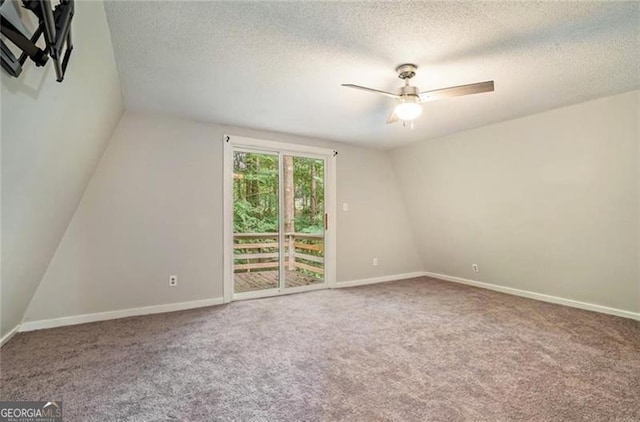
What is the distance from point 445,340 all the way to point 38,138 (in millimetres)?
3260

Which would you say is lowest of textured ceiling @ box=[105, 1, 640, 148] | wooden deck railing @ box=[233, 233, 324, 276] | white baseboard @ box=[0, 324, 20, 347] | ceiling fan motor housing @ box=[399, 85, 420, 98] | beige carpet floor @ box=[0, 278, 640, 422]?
beige carpet floor @ box=[0, 278, 640, 422]

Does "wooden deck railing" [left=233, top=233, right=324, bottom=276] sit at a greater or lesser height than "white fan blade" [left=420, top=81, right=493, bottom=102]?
lesser

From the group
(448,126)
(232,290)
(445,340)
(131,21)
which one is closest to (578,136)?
(448,126)

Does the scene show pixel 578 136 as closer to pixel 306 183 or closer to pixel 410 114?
pixel 410 114

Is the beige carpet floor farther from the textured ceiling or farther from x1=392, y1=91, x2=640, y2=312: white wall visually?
the textured ceiling

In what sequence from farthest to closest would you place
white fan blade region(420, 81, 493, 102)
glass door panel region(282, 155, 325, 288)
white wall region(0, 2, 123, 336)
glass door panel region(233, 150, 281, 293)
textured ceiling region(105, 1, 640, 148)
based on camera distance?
glass door panel region(282, 155, 325, 288)
glass door panel region(233, 150, 281, 293)
white fan blade region(420, 81, 493, 102)
textured ceiling region(105, 1, 640, 148)
white wall region(0, 2, 123, 336)

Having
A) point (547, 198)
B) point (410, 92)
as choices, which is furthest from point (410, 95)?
point (547, 198)

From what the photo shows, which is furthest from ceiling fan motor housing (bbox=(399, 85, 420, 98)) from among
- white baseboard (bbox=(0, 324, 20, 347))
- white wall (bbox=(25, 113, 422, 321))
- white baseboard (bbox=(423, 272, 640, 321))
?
white baseboard (bbox=(0, 324, 20, 347))

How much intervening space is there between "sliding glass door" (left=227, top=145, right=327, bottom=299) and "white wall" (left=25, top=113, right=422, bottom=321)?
0.28m

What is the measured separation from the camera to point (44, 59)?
1.13m

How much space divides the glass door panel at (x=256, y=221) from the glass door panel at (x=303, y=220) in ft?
0.52

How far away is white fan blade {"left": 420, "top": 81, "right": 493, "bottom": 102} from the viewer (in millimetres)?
2078

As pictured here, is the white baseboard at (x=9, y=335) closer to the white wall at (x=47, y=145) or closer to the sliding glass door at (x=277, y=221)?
the white wall at (x=47, y=145)

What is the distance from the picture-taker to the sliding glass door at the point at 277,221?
3998 mm
